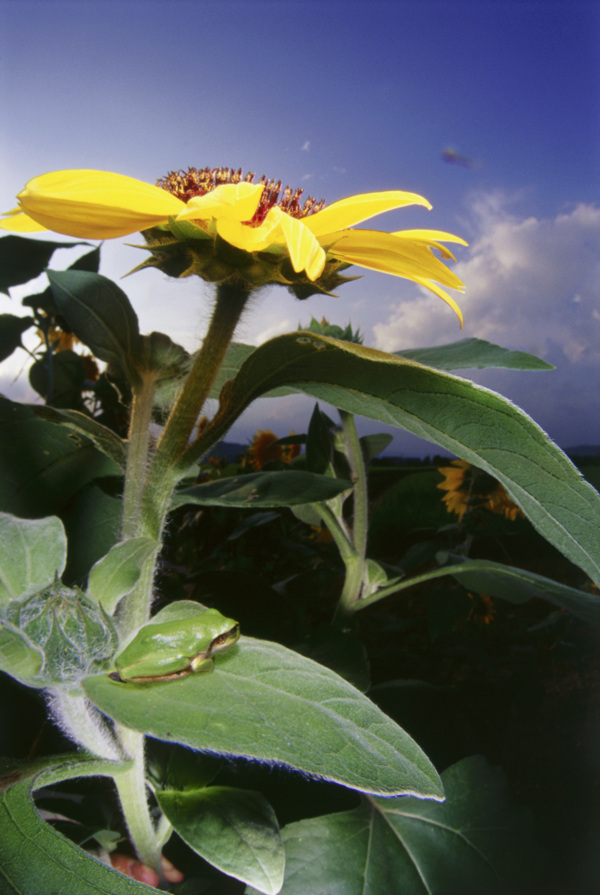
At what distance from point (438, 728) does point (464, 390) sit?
0.27 metres

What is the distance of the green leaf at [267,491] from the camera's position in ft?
0.83

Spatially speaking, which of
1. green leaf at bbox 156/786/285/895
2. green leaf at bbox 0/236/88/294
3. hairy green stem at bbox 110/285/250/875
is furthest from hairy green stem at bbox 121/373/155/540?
green leaf at bbox 0/236/88/294

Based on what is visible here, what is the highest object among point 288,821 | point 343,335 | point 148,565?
point 343,335

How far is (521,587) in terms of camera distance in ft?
1.03

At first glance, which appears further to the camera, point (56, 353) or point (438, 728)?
point (56, 353)

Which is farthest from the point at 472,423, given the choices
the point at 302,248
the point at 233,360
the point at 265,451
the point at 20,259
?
the point at 265,451

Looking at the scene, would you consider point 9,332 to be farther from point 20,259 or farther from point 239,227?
point 239,227

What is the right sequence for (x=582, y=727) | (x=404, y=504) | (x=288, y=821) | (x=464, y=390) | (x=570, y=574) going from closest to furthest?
(x=464, y=390) → (x=288, y=821) → (x=582, y=727) → (x=570, y=574) → (x=404, y=504)

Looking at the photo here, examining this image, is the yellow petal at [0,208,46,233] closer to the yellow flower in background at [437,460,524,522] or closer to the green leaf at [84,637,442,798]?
the green leaf at [84,637,442,798]

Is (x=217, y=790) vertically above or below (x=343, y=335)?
below

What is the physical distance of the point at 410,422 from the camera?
184 mm

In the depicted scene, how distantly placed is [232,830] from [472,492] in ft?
1.30

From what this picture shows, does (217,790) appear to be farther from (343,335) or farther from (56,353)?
(56,353)

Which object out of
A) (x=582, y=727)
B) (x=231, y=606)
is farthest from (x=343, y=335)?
(x=582, y=727)
